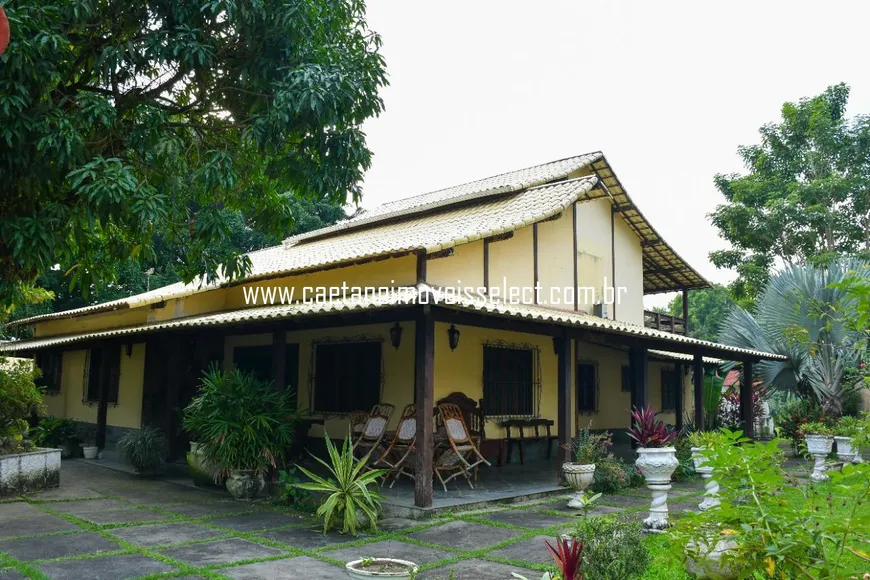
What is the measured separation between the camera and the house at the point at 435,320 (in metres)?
8.98

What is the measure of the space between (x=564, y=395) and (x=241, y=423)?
178 inches

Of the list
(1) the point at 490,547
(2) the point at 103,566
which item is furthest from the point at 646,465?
(2) the point at 103,566

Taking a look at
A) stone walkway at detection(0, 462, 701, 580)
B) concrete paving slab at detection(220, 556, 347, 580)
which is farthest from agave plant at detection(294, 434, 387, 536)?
concrete paving slab at detection(220, 556, 347, 580)

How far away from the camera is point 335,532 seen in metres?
6.92

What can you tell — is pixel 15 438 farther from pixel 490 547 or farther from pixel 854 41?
pixel 854 41

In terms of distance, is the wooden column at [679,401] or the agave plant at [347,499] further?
the wooden column at [679,401]

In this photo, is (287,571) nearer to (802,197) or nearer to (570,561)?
(570,561)

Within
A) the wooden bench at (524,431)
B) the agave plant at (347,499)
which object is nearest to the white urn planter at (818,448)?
the wooden bench at (524,431)

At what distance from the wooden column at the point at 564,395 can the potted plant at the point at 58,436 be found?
31.3ft

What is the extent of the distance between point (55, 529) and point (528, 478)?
20.7ft

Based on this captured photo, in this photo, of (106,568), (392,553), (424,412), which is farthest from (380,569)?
(424,412)

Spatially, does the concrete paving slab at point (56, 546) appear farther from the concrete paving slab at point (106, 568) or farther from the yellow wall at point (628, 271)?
the yellow wall at point (628, 271)

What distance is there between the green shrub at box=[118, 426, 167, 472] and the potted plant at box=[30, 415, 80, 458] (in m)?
2.93

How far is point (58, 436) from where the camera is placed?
1336cm
